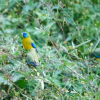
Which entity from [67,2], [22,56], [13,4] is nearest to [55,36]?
[67,2]

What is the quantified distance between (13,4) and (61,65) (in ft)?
6.53

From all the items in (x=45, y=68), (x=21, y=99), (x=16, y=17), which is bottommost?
(x=21, y=99)

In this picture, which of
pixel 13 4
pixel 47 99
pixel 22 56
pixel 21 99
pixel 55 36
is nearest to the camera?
pixel 47 99

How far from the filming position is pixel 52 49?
3008 millimetres

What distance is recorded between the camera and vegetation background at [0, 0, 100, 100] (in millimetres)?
2111

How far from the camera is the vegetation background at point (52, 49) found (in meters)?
2.11

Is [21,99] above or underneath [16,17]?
underneath

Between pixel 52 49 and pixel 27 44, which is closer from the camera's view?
pixel 27 44

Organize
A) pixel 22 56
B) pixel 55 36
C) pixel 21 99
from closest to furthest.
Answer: pixel 21 99
pixel 22 56
pixel 55 36

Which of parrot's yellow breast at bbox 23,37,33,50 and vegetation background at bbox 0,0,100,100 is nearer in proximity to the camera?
vegetation background at bbox 0,0,100,100

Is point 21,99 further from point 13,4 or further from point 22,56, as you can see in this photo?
point 13,4

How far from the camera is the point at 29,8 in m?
3.62

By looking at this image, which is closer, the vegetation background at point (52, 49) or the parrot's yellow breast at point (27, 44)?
the vegetation background at point (52, 49)

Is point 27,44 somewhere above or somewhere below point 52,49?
above
